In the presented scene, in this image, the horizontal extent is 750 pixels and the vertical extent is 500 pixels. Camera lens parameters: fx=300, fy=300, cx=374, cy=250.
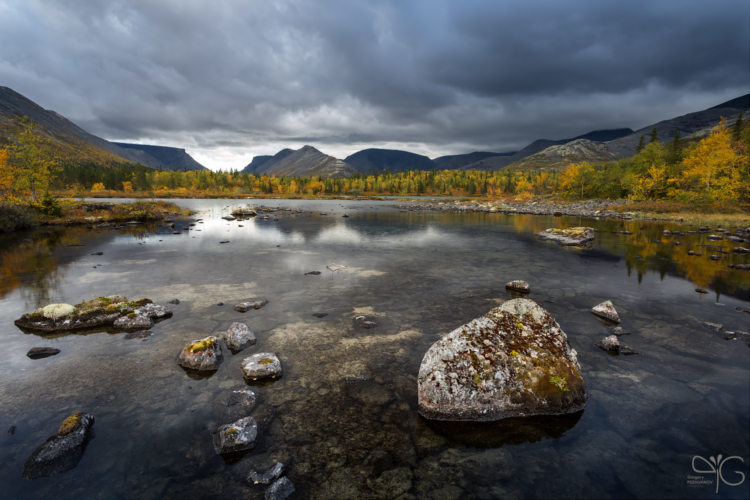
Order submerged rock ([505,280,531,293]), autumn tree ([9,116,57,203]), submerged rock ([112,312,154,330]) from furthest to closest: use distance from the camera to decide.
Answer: autumn tree ([9,116,57,203]) < submerged rock ([505,280,531,293]) < submerged rock ([112,312,154,330])

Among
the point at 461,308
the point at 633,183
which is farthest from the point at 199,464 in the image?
the point at 633,183

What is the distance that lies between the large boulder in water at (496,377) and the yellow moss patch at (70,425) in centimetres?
770

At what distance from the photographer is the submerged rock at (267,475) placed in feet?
18.2

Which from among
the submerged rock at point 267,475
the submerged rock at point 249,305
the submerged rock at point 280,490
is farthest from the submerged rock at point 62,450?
the submerged rock at point 249,305

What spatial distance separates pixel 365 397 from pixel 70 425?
6507 mm

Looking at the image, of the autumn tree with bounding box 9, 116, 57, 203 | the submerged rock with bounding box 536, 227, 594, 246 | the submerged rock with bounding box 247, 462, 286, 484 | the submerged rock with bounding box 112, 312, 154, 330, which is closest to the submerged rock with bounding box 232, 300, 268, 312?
the submerged rock with bounding box 112, 312, 154, 330

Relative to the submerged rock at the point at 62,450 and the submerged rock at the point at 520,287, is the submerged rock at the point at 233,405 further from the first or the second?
the submerged rock at the point at 520,287

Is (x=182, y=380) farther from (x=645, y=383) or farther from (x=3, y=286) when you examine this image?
(x=3, y=286)

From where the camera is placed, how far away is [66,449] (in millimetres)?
6152

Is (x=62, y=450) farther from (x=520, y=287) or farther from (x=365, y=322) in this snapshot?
(x=520, y=287)

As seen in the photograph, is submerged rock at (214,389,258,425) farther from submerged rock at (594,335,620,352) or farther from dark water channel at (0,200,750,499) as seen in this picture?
submerged rock at (594,335,620,352)

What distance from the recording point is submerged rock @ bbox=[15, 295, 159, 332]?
11.7 metres

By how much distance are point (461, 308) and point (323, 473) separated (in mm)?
9903

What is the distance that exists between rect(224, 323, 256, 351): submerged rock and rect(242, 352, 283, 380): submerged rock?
4.40ft
